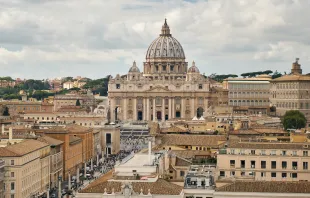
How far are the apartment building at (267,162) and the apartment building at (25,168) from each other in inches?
639

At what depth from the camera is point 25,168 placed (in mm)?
61469

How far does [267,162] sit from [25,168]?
18951 mm

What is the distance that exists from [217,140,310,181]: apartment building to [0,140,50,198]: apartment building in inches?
639

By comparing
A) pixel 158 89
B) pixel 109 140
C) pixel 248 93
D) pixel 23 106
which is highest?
pixel 158 89

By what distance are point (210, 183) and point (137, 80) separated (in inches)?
6078

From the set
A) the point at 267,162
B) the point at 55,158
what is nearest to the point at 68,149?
the point at 55,158

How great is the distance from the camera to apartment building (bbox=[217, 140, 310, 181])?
1898 inches

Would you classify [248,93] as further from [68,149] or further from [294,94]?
[68,149]

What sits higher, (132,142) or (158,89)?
(158,89)

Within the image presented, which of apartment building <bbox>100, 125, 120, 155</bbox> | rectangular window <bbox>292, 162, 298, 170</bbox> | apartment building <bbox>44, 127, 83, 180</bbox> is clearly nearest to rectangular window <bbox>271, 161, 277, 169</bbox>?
rectangular window <bbox>292, 162, 298, 170</bbox>

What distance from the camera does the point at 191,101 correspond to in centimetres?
18800

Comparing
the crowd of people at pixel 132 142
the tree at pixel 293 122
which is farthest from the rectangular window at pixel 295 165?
the crowd of people at pixel 132 142

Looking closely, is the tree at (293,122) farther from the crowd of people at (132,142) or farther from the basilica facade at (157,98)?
the basilica facade at (157,98)

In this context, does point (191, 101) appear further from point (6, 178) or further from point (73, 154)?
point (6, 178)
